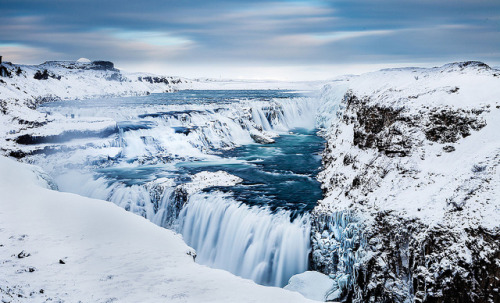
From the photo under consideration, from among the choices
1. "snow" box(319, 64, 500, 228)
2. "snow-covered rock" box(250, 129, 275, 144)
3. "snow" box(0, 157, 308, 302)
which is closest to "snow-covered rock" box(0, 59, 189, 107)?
"snow-covered rock" box(250, 129, 275, 144)

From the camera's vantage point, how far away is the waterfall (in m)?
13.5

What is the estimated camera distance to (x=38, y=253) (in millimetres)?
8289

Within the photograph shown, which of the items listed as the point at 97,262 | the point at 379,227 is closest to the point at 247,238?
the point at 379,227

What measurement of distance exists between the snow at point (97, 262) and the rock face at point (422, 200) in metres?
4.11

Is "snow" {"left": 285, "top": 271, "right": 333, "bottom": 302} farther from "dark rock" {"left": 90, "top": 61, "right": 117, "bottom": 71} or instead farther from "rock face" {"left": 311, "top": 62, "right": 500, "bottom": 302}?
"dark rock" {"left": 90, "top": 61, "right": 117, "bottom": 71}

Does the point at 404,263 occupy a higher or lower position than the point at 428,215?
lower

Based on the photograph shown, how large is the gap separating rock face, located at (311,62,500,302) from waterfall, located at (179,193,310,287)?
2.80 feet

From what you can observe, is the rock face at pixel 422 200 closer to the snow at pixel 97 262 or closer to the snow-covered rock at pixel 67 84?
the snow at pixel 97 262

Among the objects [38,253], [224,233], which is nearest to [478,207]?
[224,233]

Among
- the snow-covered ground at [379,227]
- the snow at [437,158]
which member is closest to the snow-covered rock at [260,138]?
the snow at [437,158]

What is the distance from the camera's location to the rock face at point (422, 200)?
859 cm

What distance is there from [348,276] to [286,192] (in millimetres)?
7584

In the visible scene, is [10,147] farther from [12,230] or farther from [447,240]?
[447,240]

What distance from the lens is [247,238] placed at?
14594mm
